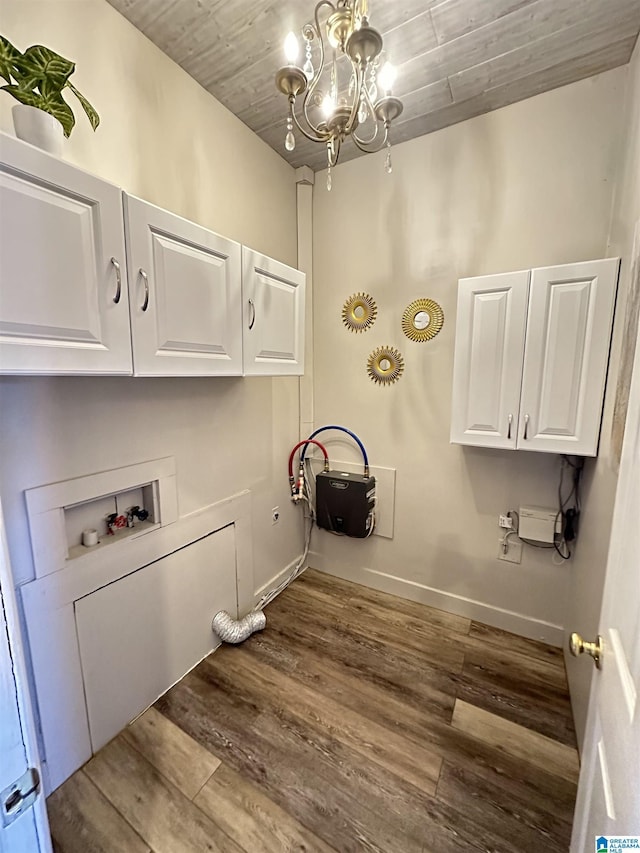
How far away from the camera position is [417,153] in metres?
2.07

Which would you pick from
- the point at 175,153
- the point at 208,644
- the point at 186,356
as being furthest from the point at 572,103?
the point at 208,644

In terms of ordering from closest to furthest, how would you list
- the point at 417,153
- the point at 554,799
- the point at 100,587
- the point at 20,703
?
the point at 20,703, the point at 554,799, the point at 100,587, the point at 417,153

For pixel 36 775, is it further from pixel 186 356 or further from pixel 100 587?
pixel 186 356

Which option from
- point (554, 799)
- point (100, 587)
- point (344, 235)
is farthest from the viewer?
point (344, 235)

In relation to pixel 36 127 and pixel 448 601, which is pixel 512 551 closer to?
pixel 448 601

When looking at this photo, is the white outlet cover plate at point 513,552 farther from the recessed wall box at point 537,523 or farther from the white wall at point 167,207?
the white wall at point 167,207

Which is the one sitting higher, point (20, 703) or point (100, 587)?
point (20, 703)

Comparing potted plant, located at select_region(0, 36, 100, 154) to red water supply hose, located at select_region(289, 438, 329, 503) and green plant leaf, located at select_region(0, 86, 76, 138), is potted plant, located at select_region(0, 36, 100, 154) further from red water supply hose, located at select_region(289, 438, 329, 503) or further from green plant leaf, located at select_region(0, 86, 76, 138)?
red water supply hose, located at select_region(289, 438, 329, 503)

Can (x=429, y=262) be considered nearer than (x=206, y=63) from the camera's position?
No

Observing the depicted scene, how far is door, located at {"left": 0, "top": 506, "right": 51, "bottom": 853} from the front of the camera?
0.62 m

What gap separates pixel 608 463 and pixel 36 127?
2.22 metres

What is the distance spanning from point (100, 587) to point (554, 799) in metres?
1.93

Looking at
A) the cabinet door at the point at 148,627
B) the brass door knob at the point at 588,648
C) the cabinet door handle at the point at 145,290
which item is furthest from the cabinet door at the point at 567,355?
the cabinet door at the point at 148,627

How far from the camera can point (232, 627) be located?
198 cm
